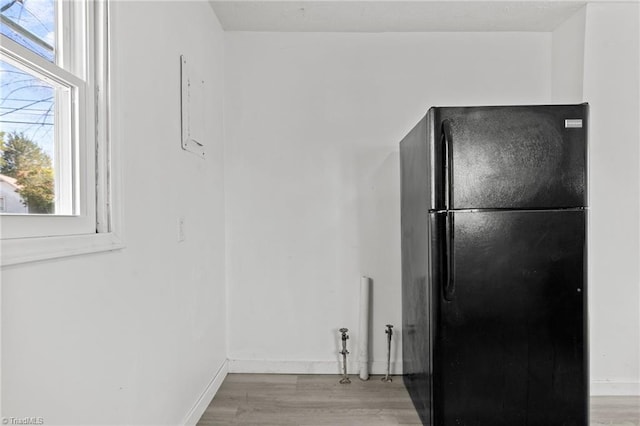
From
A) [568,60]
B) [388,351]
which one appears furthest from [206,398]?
[568,60]

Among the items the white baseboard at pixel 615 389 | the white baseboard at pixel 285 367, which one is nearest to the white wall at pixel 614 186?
the white baseboard at pixel 615 389

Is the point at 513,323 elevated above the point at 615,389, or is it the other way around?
the point at 513,323

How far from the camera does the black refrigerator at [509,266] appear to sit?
5.65 ft

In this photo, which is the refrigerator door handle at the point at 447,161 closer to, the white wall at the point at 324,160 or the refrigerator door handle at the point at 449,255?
the refrigerator door handle at the point at 449,255

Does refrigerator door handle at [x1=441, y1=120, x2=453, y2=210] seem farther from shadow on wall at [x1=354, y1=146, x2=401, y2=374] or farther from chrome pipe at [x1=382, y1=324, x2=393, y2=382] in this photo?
chrome pipe at [x1=382, y1=324, x2=393, y2=382]

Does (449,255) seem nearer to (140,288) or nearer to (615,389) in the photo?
(140,288)

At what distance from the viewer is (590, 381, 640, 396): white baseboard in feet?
7.59

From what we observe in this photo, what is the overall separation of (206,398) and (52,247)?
1.52 m

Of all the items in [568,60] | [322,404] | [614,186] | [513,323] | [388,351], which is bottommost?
[322,404]

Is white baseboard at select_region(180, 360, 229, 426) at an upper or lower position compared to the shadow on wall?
lower

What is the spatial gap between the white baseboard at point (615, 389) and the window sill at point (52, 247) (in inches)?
107

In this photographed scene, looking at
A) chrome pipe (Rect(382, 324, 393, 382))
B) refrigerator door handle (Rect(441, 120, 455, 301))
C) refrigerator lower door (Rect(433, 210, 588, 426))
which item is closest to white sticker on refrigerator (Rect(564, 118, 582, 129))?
refrigerator lower door (Rect(433, 210, 588, 426))

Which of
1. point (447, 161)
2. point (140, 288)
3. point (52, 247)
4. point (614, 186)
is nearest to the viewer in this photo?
point (52, 247)

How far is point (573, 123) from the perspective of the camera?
1.72 meters
